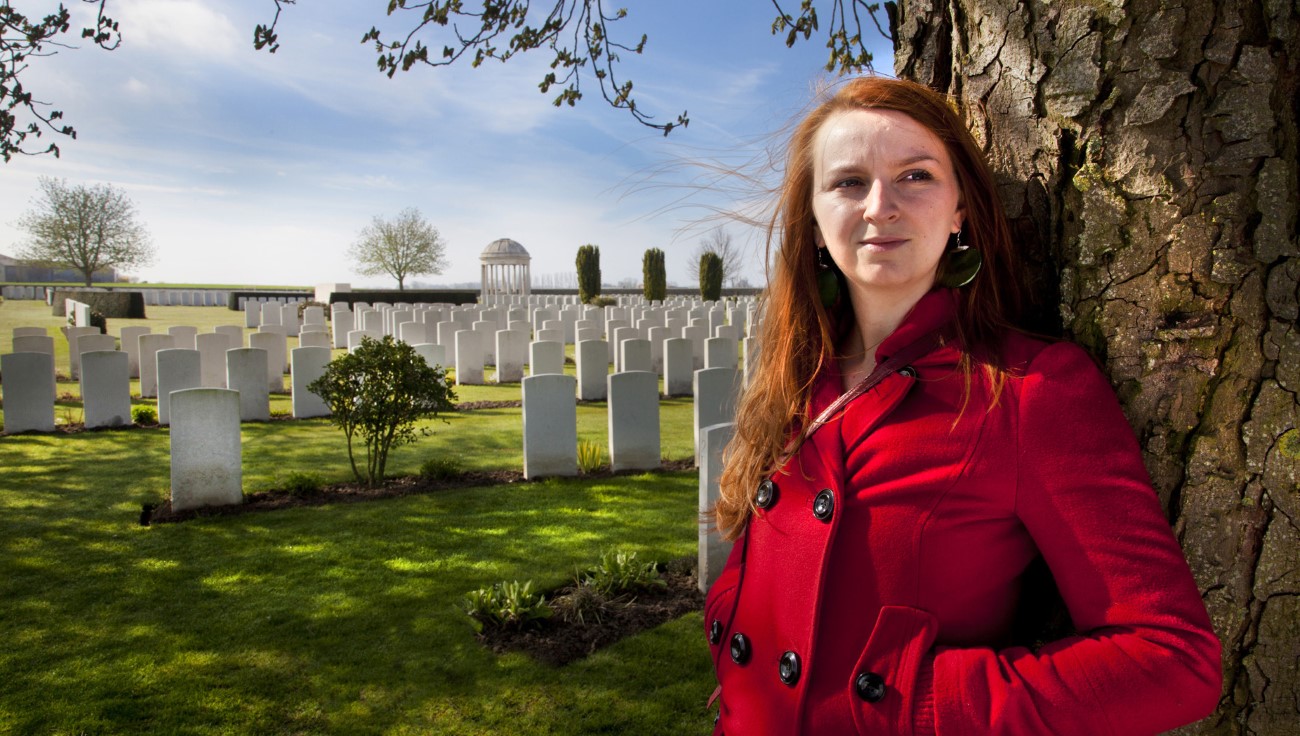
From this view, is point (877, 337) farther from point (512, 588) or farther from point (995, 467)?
point (512, 588)

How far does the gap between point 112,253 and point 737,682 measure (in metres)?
53.6

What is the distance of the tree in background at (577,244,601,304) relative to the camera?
1390 inches

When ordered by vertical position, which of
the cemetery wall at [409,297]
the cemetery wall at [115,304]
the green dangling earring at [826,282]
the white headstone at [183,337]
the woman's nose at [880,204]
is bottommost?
the white headstone at [183,337]

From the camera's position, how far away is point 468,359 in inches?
500

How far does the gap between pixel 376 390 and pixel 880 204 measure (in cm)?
578

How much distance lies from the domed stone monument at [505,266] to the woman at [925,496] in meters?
46.5

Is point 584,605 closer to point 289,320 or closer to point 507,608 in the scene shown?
point 507,608

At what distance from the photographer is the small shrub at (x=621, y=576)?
427cm

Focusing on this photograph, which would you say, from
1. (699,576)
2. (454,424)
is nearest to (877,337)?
(699,576)

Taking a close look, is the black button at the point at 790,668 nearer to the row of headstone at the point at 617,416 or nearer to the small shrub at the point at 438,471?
the row of headstone at the point at 617,416

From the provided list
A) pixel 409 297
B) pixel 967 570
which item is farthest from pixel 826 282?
pixel 409 297

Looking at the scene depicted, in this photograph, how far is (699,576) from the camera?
440 cm

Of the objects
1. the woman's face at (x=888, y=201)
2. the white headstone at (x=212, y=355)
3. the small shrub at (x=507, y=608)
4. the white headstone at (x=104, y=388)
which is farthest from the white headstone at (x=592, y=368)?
the woman's face at (x=888, y=201)

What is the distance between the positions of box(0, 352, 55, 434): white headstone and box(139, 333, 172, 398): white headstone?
224 centimetres
